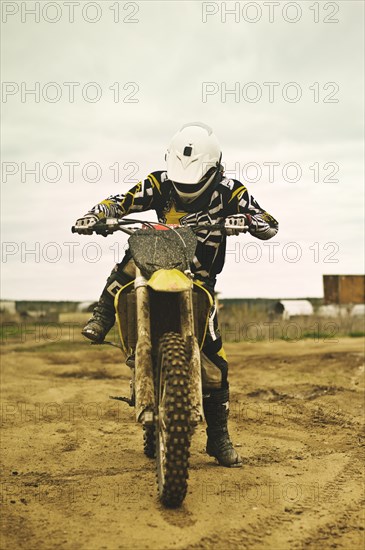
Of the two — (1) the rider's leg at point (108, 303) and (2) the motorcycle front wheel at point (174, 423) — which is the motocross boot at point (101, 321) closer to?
(1) the rider's leg at point (108, 303)

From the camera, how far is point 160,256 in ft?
16.3

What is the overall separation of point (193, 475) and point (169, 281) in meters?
1.65

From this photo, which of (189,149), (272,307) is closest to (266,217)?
(189,149)

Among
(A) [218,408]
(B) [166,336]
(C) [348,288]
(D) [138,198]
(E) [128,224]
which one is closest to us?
(B) [166,336]

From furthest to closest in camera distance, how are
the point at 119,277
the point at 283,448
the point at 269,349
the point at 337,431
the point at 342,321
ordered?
the point at 342,321, the point at 269,349, the point at 337,431, the point at 283,448, the point at 119,277

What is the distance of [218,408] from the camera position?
5.91m

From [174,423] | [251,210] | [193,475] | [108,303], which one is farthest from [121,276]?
[193,475]

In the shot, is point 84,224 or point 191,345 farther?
point 84,224

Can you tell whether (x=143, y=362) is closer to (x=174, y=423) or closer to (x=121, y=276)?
(x=174, y=423)

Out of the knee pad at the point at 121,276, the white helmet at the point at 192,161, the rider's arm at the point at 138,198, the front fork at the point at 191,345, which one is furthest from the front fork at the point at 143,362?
the rider's arm at the point at 138,198

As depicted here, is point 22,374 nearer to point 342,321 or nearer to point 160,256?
point 160,256

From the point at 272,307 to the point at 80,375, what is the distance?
19.3 m

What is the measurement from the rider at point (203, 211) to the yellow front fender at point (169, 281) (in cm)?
68

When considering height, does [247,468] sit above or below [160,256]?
below
